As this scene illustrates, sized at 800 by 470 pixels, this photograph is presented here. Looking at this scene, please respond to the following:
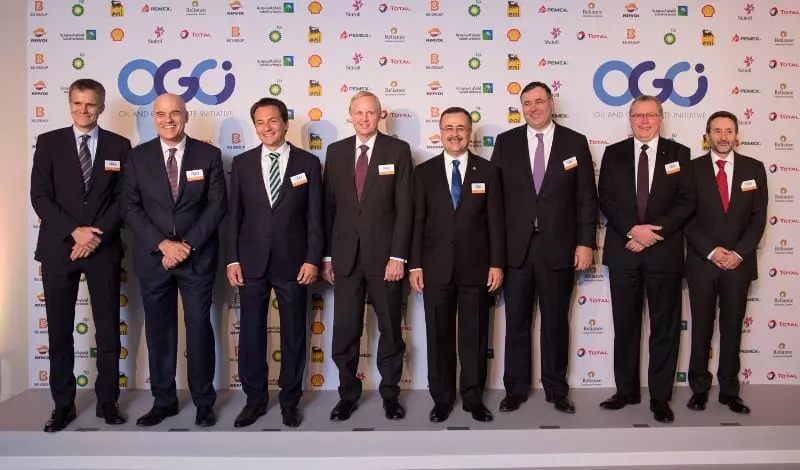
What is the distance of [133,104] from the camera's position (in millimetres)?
4160

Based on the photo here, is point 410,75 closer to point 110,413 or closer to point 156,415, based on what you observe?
point 156,415

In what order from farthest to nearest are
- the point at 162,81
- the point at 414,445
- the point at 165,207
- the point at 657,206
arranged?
the point at 162,81, the point at 657,206, the point at 165,207, the point at 414,445

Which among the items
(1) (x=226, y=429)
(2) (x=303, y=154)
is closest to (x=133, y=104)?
(2) (x=303, y=154)

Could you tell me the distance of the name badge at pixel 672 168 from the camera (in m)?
3.71

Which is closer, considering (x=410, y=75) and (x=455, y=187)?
(x=455, y=187)

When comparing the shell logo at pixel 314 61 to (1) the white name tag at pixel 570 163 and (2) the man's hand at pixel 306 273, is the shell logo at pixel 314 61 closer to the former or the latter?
(2) the man's hand at pixel 306 273

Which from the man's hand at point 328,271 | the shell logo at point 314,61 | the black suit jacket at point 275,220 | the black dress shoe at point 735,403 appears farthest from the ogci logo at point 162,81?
the black dress shoe at point 735,403

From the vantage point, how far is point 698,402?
3.74 meters

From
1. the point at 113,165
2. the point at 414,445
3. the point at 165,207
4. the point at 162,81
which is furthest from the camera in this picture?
the point at 162,81

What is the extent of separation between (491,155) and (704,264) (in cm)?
146

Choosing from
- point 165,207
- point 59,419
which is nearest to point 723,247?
point 165,207

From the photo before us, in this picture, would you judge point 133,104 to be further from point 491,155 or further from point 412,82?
point 491,155

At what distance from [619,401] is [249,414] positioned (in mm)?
2223

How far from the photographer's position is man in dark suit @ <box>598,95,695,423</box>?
3678 millimetres
